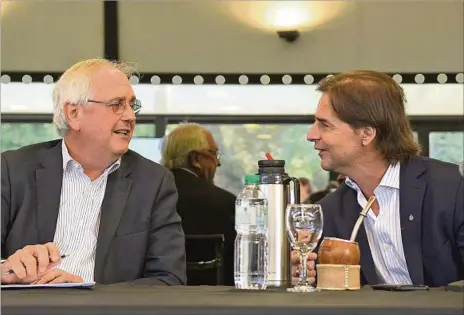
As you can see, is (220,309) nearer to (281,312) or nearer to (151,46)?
(281,312)

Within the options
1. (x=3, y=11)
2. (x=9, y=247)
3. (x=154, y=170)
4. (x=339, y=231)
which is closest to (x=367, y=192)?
(x=339, y=231)

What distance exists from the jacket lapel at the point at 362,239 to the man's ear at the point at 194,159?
1679mm

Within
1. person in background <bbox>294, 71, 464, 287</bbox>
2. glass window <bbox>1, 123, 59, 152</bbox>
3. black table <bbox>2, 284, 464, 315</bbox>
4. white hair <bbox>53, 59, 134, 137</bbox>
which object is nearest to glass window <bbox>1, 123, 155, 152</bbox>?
glass window <bbox>1, 123, 59, 152</bbox>

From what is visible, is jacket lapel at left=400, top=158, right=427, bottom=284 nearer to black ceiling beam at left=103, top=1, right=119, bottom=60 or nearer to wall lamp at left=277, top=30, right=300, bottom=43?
wall lamp at left=277, top=30, right=300, bottom=43

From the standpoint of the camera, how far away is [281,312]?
136 cm

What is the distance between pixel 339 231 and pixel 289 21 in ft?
9.05

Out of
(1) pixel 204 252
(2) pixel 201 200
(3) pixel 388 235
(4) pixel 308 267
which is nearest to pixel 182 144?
(2) pixel 201 200

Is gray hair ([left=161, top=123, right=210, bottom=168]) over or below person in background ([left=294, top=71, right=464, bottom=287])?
over

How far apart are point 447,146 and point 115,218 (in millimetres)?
3802

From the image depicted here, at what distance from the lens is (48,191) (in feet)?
8.17

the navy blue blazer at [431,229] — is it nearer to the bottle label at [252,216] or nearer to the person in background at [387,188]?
the person in background at [387,188]

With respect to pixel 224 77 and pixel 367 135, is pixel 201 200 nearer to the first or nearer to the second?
pixel 224 77

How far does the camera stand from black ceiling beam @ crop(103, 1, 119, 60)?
5078 mm

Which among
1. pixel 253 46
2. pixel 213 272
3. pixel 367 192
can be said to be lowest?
pixel 213 272
